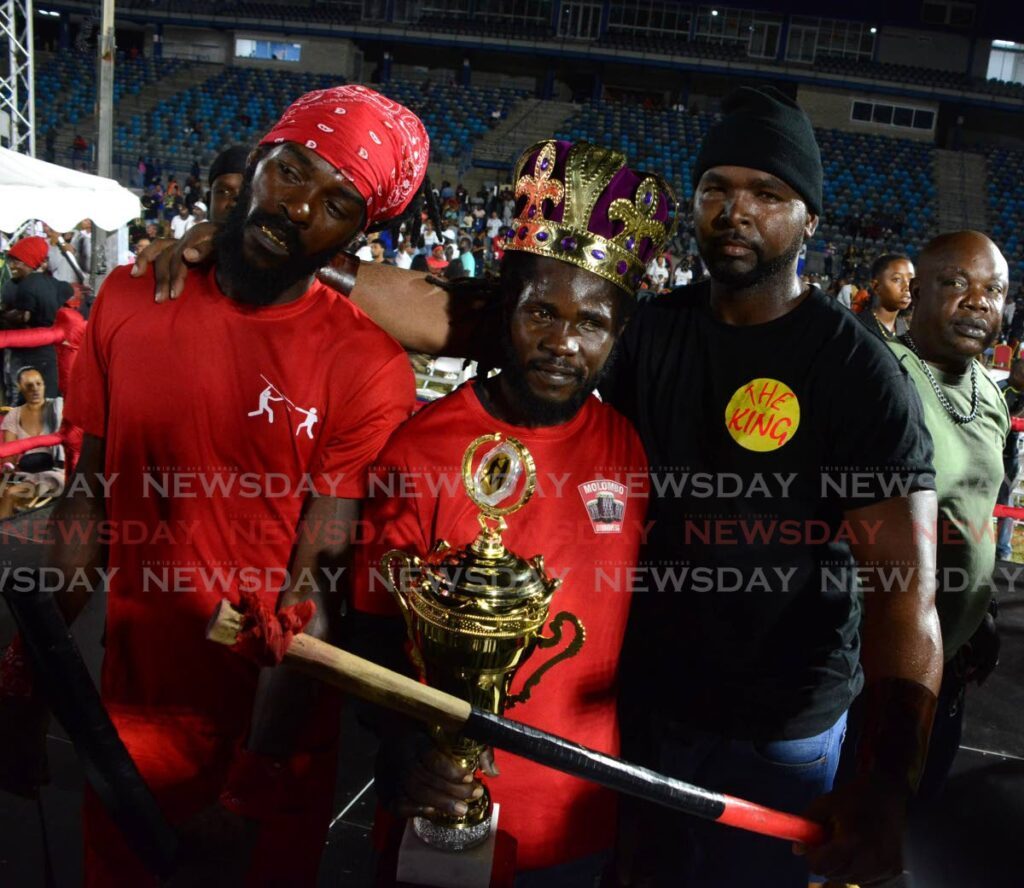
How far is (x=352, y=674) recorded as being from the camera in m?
1.20

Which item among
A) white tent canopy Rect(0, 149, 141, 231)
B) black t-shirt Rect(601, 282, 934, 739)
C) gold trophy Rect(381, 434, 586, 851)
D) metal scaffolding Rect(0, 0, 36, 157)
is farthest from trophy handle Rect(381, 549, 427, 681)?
metal scaffolding Rect(0, 0, 36, 157)

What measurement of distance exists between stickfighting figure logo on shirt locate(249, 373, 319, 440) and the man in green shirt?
1734 millimetres

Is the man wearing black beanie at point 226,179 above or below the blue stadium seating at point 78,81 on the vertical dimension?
below

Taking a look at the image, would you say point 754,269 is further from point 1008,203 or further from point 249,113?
point 249,113

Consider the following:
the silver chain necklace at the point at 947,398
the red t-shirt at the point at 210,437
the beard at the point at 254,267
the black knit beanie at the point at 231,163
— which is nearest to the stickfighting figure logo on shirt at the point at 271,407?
the red t-shirt at the point at 210,437

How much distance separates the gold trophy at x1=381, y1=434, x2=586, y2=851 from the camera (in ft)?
4.46

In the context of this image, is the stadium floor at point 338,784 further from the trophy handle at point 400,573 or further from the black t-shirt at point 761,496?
the black t-shirt at point 761,496

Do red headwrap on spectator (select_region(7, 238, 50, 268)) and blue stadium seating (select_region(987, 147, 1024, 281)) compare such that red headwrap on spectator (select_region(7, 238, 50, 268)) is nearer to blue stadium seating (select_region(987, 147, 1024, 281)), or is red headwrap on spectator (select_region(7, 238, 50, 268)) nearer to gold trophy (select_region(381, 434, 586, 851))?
gold trophy (select_region(381, 434, 586, 851))

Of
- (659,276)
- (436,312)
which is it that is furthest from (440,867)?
(659,276)

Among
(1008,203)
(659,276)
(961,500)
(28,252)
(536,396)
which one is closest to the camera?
(536,396)

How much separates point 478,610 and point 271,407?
2.23 feet

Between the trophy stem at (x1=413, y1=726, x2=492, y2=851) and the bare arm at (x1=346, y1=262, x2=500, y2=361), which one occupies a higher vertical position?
the bare arm at (x1=346, y1=262, x2=500, y2=361)

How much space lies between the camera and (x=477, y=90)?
107 ft

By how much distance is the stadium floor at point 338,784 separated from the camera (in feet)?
8.57
